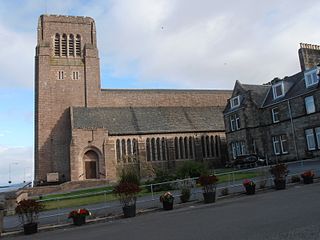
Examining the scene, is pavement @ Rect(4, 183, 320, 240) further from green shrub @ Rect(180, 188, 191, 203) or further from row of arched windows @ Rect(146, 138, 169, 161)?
row of arched windows @ Rect(146, 138, 169, 161)

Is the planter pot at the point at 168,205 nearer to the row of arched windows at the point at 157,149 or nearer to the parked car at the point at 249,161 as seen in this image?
the parked car at the point at 249,161

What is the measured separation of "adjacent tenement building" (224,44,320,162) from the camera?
34688mm

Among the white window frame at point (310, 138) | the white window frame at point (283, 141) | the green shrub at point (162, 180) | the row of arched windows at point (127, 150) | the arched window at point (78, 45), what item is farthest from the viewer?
the arched window at point (78, 45)

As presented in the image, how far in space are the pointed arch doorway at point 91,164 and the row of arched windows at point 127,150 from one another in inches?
126

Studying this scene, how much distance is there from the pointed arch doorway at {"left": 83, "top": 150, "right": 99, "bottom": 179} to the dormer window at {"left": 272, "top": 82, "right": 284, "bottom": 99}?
2452 centimetres

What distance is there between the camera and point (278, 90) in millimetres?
40062

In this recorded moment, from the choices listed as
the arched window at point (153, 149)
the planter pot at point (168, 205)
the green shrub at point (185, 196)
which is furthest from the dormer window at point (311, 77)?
the planter pot at point (168, 205)

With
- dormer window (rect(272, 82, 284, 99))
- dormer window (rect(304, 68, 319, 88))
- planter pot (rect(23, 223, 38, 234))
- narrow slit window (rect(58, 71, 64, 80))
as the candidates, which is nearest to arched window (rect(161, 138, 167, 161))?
dormer window (rect(272, 82, 284, 99))

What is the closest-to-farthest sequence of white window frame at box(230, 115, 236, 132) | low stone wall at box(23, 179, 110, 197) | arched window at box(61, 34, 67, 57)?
low stone wall at box(23, 179, 110, 197) → white window frame at box(230, 115, 236, 132) → arched window at box(61, 34, 67, 57)

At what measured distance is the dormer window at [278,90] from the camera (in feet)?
130

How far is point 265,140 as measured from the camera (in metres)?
40.3

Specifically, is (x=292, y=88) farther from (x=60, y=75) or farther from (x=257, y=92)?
(x=60, y=75)

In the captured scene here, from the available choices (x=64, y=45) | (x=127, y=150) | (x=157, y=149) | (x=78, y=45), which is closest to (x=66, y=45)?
(x=64, y=45)

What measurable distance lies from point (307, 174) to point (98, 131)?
32470mm
